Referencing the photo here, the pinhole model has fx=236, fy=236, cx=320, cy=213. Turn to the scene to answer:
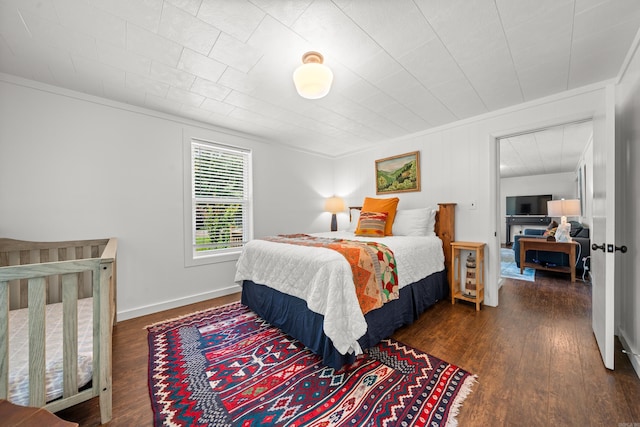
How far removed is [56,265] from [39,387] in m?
0.58

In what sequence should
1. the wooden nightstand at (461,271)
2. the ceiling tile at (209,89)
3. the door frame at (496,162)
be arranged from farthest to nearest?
1. the wooden nightstand at (461,271)
2. the door frame at (496,162)
3. the ceiling tile at (209,89)

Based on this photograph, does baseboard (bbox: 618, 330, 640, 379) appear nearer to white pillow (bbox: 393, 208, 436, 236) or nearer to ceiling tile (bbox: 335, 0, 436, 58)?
white pillow (bbox: 393, 208, 436, 236)

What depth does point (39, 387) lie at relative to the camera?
3.74 ft

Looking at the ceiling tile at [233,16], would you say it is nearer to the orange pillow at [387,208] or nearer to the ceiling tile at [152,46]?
the ceiling tile at [152,46]

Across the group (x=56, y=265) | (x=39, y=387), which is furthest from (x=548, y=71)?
(x=39, y=387)

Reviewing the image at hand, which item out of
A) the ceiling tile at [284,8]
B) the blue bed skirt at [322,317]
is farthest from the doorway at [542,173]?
the ceiling tile at [284,8]

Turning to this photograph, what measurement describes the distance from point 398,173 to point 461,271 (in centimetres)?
167

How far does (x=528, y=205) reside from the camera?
779cm

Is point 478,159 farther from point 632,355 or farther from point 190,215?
point 190,215

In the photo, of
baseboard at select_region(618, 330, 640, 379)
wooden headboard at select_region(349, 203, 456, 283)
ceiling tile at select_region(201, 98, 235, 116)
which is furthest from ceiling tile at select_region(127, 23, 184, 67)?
baseboard at select_region(618, 330, 640, 379)

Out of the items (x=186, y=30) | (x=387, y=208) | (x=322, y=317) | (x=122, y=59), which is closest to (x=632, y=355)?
(x=322, y=317)

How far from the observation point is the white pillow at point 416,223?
10.1 feet

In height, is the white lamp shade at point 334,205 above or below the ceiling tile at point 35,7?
below

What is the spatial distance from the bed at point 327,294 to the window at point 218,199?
804mm
